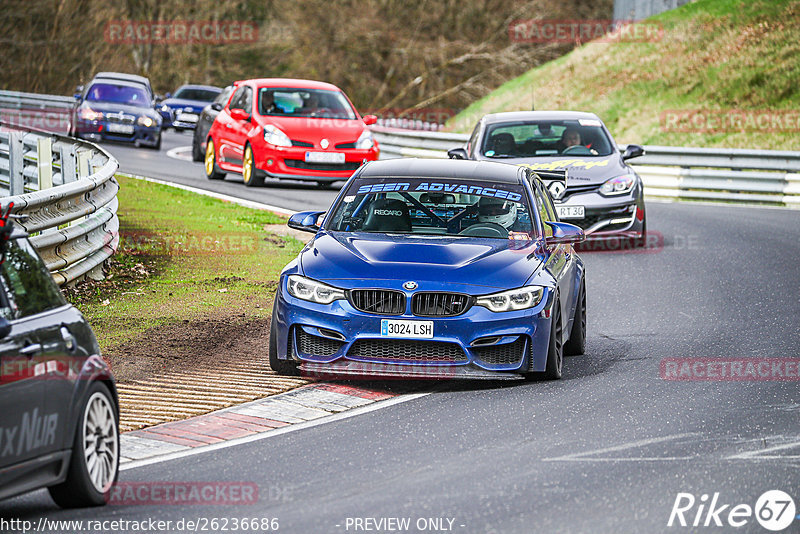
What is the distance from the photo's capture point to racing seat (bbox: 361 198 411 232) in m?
10.7

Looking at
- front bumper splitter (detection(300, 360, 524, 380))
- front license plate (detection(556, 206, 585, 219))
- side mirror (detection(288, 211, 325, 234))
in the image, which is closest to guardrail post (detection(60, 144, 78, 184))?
front license plate (detection(556, 206, 585, 219))

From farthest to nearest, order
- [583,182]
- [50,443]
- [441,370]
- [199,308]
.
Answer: [583,182]
[199,308]
[441,370]
[50,443]

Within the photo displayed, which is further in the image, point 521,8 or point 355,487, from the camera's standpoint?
point 521,8

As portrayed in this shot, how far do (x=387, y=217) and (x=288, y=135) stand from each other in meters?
12.7

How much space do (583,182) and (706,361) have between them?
22.7 feet

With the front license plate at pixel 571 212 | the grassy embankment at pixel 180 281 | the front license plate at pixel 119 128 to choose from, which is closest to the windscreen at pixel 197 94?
the front license plate at pixel 119 128

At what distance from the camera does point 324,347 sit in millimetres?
9727

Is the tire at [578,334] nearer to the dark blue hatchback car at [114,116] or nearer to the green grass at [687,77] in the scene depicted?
the dark blue hatchback car at [114,116]

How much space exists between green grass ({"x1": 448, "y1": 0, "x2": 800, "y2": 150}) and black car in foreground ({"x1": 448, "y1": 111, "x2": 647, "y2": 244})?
51.9 ft

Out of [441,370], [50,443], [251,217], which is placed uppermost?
[50,443]

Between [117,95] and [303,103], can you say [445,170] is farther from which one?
[117,95]

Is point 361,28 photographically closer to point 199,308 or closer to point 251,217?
point 251,217

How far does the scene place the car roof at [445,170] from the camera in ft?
36.7

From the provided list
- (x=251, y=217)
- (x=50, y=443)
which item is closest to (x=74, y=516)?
(x=50, y=443)
